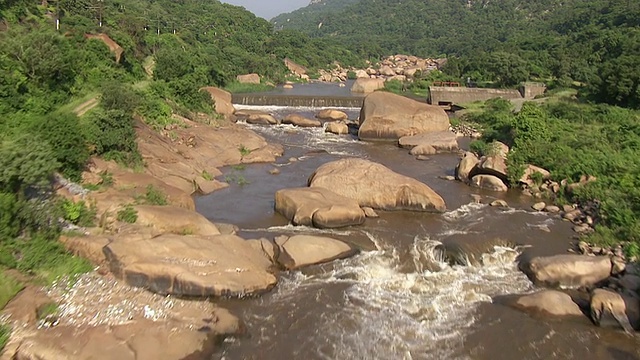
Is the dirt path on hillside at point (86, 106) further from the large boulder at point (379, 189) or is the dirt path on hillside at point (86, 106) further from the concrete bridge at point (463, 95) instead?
the concrete bridge at point (463, 95)

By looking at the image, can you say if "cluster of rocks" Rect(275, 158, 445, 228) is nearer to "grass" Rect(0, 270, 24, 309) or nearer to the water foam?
the water foam

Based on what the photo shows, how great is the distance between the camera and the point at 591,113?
32.6 meters

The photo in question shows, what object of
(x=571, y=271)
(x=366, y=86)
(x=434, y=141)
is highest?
(x=571, y=271)

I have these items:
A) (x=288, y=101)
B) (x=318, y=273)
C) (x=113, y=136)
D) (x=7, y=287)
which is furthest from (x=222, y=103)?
(x=7, y=287)

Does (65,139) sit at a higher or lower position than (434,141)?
higher

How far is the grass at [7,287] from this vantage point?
10.3 m

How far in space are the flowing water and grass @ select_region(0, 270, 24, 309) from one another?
432 centimetres

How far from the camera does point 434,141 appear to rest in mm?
30875

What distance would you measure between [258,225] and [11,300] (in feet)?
26.9

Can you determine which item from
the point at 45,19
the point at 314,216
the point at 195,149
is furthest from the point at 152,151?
the point at 45,19

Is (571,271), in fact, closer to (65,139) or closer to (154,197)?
(154,197)

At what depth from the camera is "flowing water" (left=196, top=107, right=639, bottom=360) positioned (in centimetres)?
1110

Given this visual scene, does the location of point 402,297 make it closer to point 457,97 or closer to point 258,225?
point 258,225

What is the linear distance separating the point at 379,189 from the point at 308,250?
5442mm
